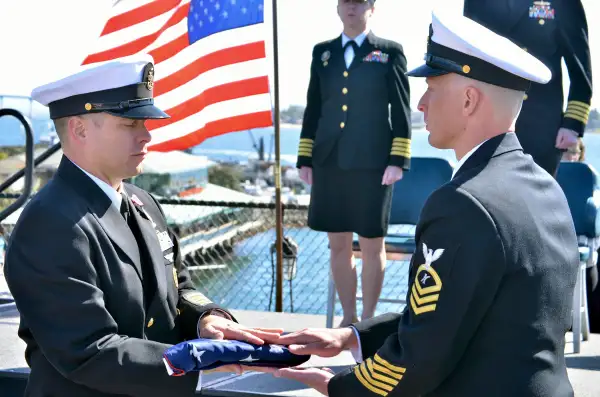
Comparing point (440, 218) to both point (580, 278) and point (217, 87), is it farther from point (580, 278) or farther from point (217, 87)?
point (217, 87)

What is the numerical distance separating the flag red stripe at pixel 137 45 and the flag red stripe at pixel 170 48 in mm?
78

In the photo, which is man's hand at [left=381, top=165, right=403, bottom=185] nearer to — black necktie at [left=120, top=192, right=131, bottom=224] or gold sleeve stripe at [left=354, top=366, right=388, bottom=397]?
black necktie at [left=120, top=192, right=131, bottom=224]

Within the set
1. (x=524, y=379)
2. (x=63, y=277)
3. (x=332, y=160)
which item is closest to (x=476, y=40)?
(x=524, y=379)

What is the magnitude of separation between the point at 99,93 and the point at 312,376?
95cm

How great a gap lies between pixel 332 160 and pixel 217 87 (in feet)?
4.27

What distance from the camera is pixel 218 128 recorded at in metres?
5.46

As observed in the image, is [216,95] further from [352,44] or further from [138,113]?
[138,113]

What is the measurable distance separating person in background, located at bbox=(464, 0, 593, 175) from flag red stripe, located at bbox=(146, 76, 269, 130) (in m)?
1.78

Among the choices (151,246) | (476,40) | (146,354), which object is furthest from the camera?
(151,246)

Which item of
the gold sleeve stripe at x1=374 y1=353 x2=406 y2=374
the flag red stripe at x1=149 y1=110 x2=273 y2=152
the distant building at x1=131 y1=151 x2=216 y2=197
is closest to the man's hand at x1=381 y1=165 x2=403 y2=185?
the flag red stripe at x1=149 y1=110 x2=273 y2=152

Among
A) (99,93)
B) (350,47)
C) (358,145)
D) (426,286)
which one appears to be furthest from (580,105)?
(99,93)

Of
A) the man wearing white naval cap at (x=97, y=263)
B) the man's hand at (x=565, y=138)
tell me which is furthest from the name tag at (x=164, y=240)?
the man's hand at (x=565, y=138)

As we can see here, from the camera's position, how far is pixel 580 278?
4332mm

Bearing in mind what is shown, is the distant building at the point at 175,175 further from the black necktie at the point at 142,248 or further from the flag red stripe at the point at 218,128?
the black necktie at the point at 142,248
